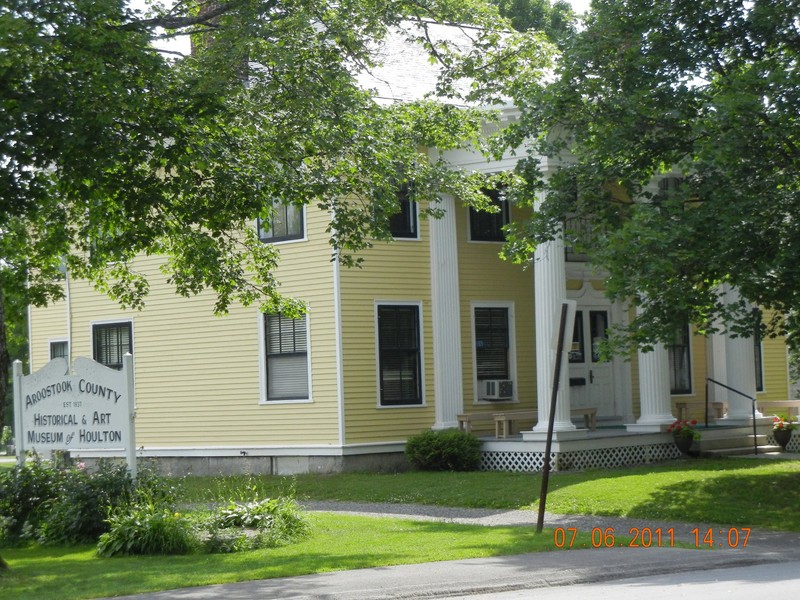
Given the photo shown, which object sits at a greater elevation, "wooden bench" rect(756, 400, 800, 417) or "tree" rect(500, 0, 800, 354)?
"tree" rect(500, 0, 800, 354)

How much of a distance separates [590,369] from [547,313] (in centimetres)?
481

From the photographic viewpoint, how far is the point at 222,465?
26719 millimetres

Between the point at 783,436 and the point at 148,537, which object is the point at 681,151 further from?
the point at 783,436

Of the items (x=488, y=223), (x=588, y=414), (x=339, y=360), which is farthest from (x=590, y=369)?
(x=339, y=360)

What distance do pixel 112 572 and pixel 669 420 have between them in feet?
49.6

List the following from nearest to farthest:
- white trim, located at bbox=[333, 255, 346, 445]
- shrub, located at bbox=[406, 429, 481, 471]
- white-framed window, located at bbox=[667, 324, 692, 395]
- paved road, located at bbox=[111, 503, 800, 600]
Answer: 1. paved road, located at bbox=[111, 503, 800, 600]
2. shrub, located at bbox=[406, 429, 481, 471]
3. white trim, located at bbox=[333, 255, 346, 445]
4. white-framed window, located at bbox=[667, 324, 692, 395]

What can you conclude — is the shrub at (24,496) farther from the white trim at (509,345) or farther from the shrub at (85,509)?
the white trim at (509,345)

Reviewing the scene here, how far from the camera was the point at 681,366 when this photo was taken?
30.6 m

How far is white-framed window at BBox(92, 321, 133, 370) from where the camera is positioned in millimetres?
28984

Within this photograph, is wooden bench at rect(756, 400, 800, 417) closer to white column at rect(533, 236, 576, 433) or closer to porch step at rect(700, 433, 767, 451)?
porch step at rect(700, 433, 767, 451)

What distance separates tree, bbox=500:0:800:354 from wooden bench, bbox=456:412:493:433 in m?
5.87

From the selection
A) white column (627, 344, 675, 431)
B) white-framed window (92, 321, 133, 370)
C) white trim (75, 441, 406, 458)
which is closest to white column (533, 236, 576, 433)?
white column (627, 344, 675, 431)

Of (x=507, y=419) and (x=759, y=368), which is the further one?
(x=759, y=368)

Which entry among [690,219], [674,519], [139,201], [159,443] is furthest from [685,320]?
[159,443]
